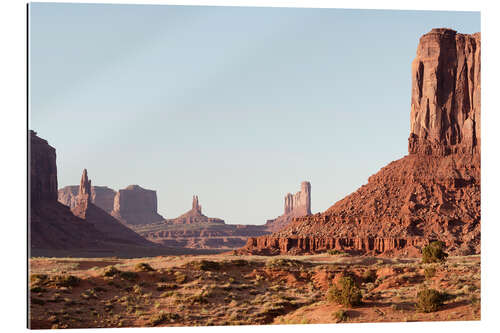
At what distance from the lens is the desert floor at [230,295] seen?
30.0m

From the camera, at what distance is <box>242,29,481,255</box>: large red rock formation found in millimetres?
78438

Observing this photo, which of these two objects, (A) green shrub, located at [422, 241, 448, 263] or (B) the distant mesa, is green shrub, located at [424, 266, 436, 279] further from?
(B) the distant mesa

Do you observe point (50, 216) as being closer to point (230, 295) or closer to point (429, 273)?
point (230, 295)

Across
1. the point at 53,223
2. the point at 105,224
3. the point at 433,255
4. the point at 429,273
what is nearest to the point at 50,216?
the point at 53,223

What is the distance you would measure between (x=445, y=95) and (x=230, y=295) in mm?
69739

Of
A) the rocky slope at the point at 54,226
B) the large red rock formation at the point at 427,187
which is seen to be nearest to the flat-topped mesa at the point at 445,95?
the large red rock formation at the point at 427,187

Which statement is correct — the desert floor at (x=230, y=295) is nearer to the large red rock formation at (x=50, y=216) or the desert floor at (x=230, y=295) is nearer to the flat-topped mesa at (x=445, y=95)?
the flat-topped mesa at (x=445, y=95)

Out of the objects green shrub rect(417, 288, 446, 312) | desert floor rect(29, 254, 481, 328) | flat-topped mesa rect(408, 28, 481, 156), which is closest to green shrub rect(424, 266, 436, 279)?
desert floor rect(29, 254, 481, 328)

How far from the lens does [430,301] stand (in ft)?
97.1

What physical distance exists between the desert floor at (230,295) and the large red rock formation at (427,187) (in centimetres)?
3344

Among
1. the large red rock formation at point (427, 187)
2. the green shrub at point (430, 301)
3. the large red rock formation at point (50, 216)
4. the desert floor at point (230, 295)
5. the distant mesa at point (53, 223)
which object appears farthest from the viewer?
the large red rock formation at point (50, 216)

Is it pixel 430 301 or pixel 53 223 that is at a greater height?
pixel 430 301
